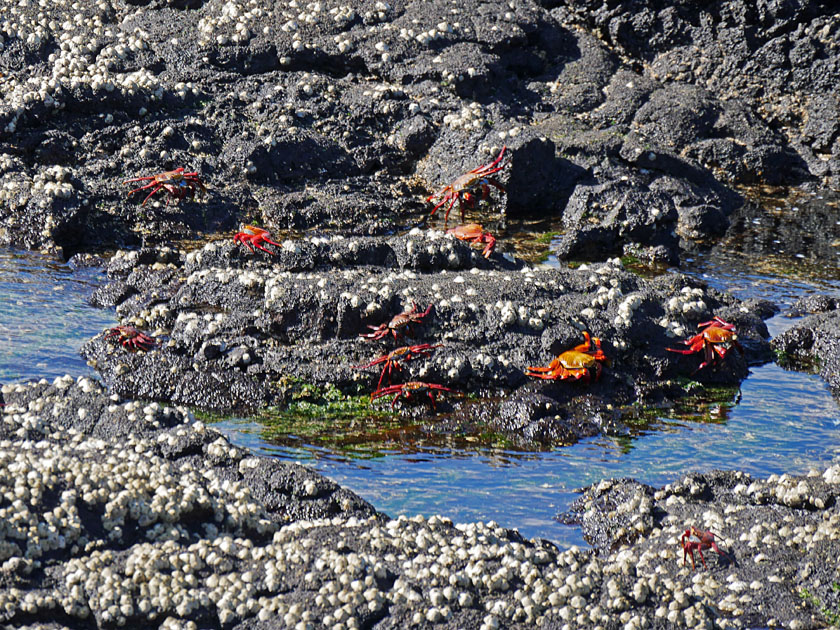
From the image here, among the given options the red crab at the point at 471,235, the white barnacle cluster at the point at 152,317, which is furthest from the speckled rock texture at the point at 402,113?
the white barnacle cluster at the point at 152,317

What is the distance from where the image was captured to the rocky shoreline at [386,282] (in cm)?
441

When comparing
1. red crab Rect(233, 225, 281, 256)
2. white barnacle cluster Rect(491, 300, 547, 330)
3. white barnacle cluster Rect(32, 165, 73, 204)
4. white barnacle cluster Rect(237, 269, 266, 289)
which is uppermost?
white barnacle cluster Rect(32, 165, 73, 204)

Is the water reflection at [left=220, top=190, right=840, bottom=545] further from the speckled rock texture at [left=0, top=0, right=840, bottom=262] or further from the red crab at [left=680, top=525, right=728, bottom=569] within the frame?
the speckled rock texture at [left=0, top=0, right=840, bottom=262]

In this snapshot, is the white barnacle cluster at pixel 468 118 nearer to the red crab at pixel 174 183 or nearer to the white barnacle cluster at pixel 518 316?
the red crab at pixel 174 183

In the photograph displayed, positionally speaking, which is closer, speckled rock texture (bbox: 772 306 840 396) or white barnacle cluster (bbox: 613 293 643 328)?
white barnacle cluster (bbox: 613 293 643 328)

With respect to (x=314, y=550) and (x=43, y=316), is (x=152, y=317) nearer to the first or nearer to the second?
(x=43, y=316)

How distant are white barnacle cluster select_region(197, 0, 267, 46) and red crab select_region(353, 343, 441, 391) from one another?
7.52 m

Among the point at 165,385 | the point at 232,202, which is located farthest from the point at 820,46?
the point at 165,385

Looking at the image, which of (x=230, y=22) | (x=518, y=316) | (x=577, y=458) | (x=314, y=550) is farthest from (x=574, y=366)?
(x=230, y=22)

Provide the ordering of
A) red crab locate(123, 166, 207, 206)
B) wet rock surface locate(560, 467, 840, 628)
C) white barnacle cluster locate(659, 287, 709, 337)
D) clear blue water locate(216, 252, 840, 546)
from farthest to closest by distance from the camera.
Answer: red crab locate(123, 166, 207, 206), white barnacle cluster locate(659, 287, 709, 337), clear blue water locate(216, 252, 840, 546), wet rock surface locate(560, 467, 840, 628)

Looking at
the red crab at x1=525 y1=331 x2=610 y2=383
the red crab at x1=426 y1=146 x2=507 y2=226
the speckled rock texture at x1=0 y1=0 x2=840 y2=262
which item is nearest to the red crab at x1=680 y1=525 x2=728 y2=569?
the red crab at x1=525 y1=331 x2=610 y2=383

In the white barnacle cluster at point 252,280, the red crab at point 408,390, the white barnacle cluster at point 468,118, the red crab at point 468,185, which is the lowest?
the red crab at point 408,390

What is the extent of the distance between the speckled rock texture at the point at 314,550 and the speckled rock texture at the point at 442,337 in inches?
60.7

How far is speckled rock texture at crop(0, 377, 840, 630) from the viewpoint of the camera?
164 inches
